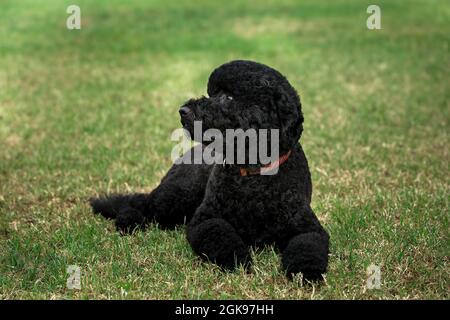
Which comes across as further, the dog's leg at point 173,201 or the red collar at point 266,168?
the dog's leg at point 173,201

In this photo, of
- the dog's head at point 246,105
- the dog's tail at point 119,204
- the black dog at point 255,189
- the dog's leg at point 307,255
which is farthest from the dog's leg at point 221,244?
the dog's tail at point 119,204

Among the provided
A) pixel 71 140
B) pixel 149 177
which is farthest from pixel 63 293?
pixel 71 140

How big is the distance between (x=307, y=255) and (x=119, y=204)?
1.74 meters

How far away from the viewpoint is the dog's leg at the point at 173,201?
4.64 meters

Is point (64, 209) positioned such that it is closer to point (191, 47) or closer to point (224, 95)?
point (224, 95)

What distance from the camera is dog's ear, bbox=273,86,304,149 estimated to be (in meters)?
3.77

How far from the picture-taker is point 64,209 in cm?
528

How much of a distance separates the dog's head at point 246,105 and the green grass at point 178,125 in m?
0.85

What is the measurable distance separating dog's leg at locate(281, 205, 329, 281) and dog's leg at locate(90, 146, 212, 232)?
3.12 feet

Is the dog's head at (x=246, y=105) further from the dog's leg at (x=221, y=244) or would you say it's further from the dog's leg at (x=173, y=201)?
the dog's leg at (x=173, y=201)

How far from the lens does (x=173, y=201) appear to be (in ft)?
15.3

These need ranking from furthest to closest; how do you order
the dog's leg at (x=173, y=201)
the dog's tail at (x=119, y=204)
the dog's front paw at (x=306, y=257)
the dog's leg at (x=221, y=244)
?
the dog's tail at (x=119, y=204)
the dog's leg at (x=173, y=201)
the dog's leg at (x=221, y=244)
the dog's front paw at (x=306, y=257)

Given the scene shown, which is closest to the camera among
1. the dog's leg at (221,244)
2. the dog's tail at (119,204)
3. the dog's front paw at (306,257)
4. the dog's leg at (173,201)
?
the dog's front paw at (306,257)

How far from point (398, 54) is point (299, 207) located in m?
8.09
